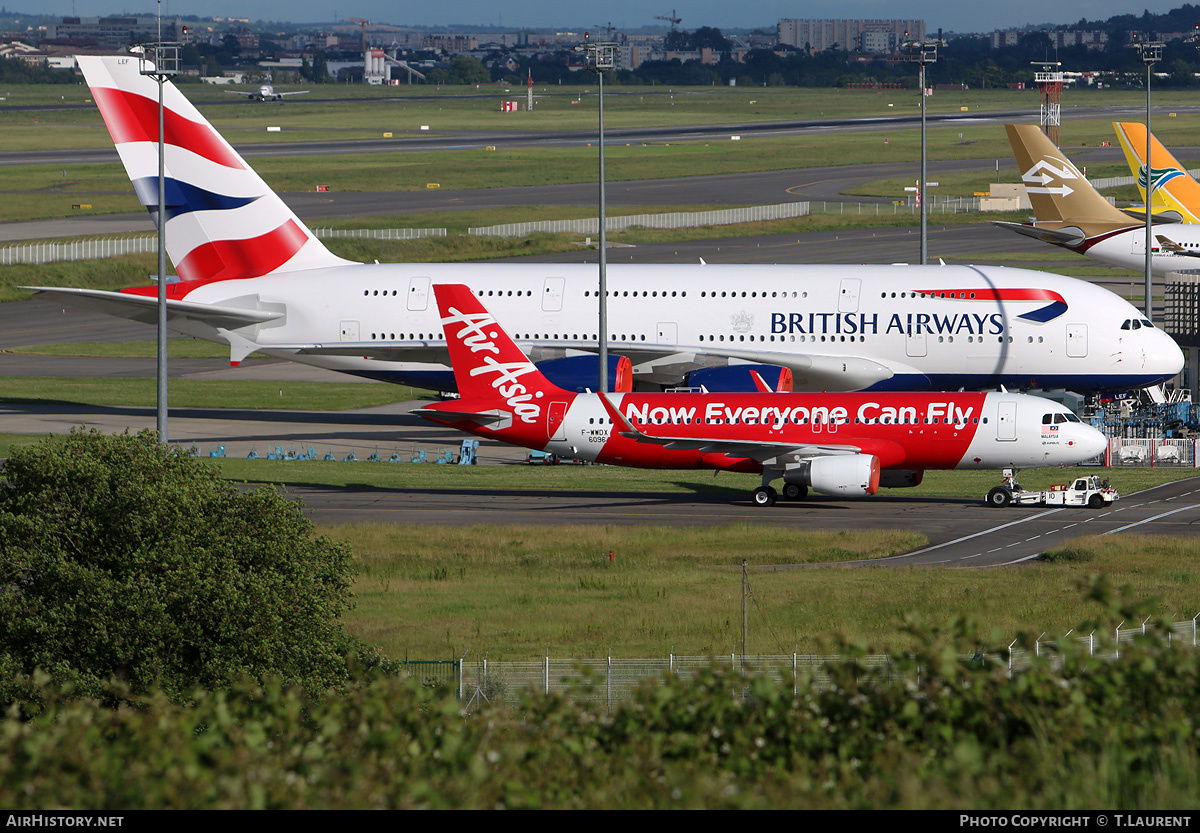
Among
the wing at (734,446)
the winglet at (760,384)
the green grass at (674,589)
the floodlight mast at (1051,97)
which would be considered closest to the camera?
the green grass at (674,589)

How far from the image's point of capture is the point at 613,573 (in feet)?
138

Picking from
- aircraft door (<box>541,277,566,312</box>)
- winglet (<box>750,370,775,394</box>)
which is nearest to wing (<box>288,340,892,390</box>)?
aircraft door (<box>541,277,566,312</box>)

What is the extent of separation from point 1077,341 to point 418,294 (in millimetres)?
27266

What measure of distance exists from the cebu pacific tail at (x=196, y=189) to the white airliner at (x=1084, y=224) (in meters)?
53.7

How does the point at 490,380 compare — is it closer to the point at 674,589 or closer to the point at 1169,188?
the point at 674,589

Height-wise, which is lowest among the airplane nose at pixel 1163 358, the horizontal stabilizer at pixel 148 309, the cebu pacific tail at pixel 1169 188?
the airplane nose at pixel 1163 358

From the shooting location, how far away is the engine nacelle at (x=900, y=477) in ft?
174

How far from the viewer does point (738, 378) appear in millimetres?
58938

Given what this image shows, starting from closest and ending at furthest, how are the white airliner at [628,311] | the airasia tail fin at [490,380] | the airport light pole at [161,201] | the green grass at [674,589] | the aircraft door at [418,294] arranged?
1. the green grass at [674,589]
2. the airport light pole at [161,201]
3. the airasia tail fin at [490,380]
4. the white airliner at [628,311]
5. the aircraft door at [418,294]

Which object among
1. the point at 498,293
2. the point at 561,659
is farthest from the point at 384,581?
Answer: the point at 498,293

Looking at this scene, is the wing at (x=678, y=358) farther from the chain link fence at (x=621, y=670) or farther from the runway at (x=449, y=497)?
the chain link fence at (x=621, y=670)

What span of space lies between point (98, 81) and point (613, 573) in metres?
33.7

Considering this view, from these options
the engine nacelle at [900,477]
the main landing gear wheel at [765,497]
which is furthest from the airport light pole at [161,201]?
the engine nacelle at [900,477]

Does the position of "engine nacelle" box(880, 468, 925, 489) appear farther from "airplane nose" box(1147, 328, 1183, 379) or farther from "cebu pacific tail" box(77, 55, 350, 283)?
"cebu pacific tail" box(77, 55, 350, 283)
